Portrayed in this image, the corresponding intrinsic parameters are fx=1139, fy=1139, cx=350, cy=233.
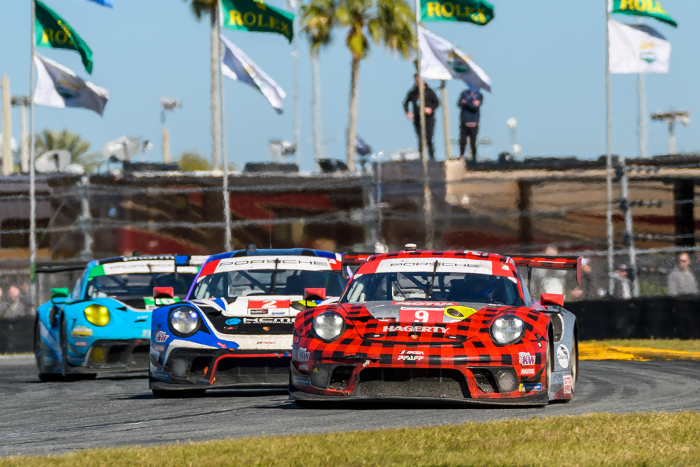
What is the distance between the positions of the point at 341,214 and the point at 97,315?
8606 mm

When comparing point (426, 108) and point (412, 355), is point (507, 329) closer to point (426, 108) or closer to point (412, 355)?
point (412, 355)

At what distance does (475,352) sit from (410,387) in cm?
50

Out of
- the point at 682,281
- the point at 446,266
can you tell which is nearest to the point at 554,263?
the point at 446,266

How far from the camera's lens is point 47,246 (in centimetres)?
2052

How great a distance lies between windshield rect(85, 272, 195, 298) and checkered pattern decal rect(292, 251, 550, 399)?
4971 mm

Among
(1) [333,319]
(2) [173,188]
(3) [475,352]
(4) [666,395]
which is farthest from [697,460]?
(2) [173,188]

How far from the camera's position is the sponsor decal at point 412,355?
7.57 m

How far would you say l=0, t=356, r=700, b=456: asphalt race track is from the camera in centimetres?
698

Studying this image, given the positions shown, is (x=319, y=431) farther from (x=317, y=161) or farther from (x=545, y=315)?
(x=317, y=161)

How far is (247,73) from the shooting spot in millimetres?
21047

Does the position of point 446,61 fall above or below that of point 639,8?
below

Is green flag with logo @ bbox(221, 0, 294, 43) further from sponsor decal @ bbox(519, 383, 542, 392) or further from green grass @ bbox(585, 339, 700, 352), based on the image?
sponsor decal @ bbox(519, 383, 542, 392)

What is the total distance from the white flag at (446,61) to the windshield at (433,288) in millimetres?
12135

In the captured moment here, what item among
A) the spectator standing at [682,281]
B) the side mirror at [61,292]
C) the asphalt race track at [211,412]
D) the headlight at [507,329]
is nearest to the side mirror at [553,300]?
the asphalt race track at [211,412]
